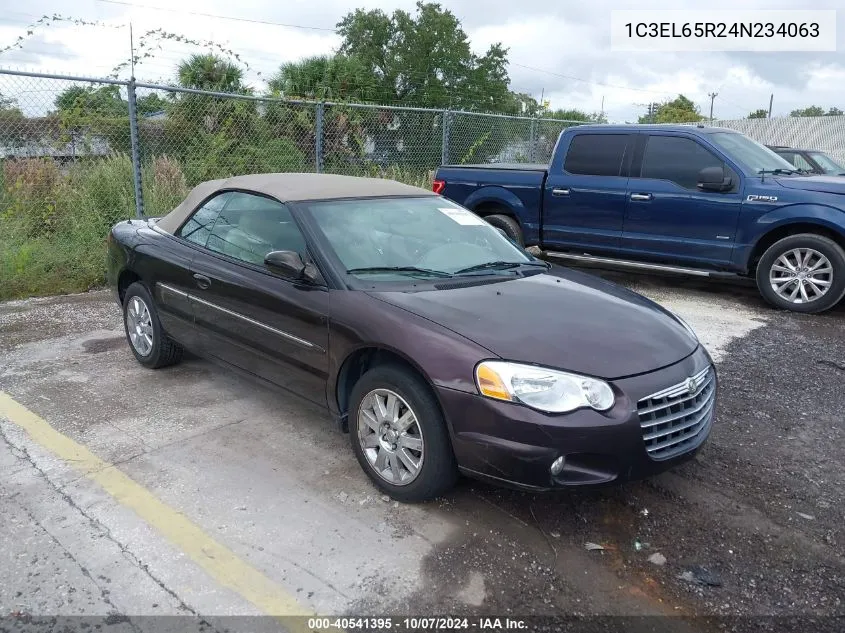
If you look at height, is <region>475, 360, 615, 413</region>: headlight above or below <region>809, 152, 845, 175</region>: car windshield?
below

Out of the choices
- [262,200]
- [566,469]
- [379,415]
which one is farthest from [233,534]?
[262,200]

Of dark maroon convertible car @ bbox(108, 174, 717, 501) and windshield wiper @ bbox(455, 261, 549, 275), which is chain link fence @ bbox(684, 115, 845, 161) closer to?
windshield wiper @ bbox(455, 261, 549, 275)

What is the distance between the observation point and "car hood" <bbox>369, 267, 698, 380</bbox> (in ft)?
9.89

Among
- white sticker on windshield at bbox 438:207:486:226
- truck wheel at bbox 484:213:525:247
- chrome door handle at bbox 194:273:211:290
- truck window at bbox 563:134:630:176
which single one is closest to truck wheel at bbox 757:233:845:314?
truck window at bbox 563:134:630:176

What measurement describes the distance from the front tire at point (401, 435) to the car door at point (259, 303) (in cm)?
34

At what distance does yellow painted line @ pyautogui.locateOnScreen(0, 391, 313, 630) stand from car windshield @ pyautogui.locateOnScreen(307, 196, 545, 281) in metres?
1.47

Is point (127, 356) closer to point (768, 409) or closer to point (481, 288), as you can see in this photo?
point (481, 288)

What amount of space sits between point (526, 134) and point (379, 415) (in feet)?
42.8

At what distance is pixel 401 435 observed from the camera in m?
3.23

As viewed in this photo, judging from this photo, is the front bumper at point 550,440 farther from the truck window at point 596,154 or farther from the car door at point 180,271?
the truck window at point 596,154

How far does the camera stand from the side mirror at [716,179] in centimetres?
718

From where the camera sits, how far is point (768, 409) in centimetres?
459

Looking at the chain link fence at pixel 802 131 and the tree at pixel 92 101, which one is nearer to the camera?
the tree at pixel 92 101

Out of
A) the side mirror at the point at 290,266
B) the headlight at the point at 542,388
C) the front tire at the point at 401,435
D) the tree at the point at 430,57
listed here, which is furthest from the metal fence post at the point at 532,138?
the tree at the point at 430,57
